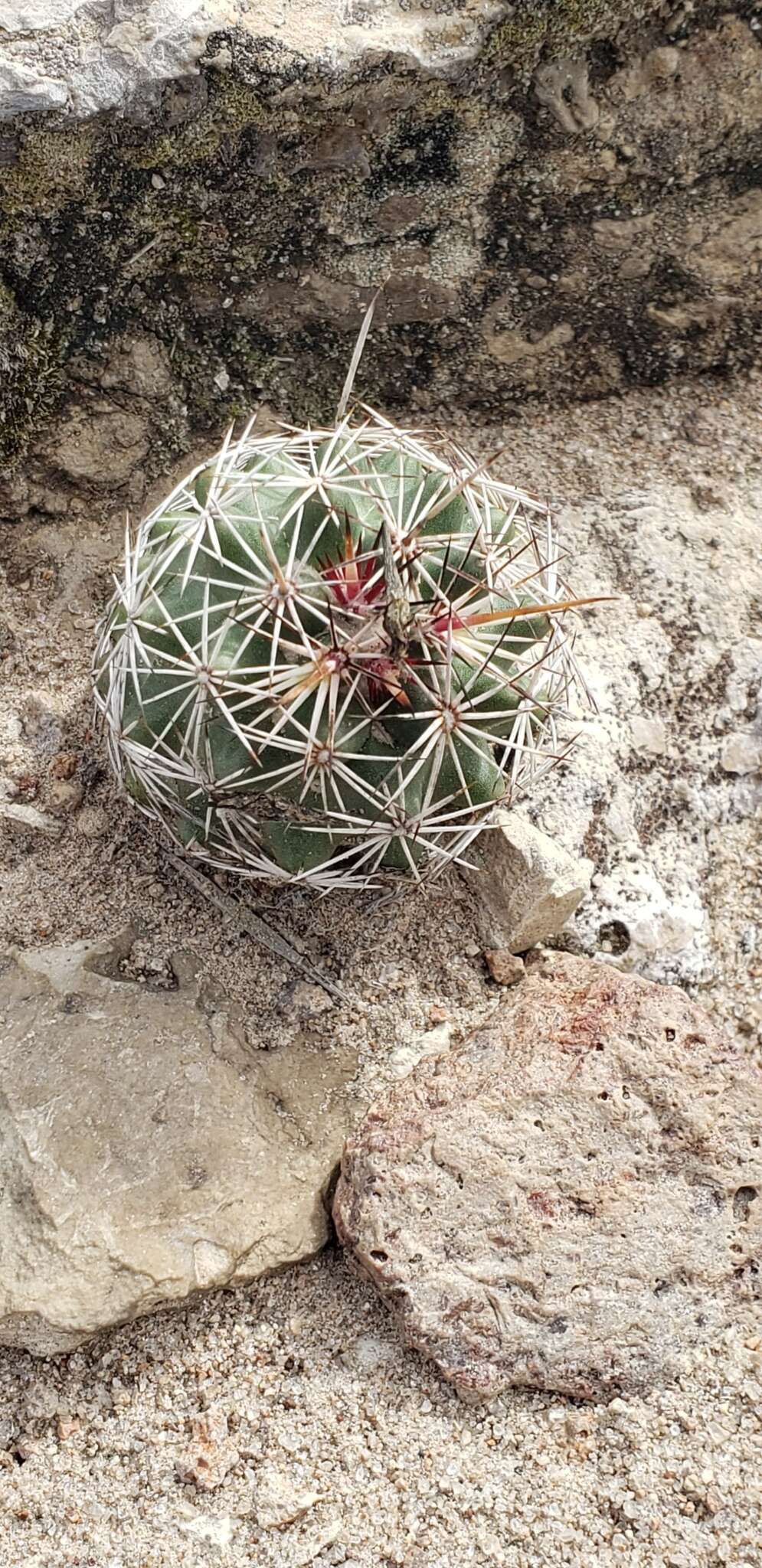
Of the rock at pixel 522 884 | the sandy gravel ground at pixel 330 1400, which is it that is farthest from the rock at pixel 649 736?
the rock at pixel 522 884

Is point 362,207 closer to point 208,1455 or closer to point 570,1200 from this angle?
point 570,1200

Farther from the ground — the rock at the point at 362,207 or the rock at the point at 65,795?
the rock at the point at 362,207

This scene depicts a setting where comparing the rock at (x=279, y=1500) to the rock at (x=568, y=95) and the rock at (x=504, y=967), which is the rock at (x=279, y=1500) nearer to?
the rock at (x=504, y=967)

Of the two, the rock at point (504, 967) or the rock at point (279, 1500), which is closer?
the rock at point (279, 1500)

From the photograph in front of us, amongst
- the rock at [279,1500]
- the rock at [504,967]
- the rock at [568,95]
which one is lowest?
the rock at [279,1500]

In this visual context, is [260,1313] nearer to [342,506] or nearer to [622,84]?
[342,506]

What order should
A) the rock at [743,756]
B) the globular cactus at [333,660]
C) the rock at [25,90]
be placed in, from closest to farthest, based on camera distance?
the globular cactus at [333,660] → the rock at [25,90] → the rock at [743,756]

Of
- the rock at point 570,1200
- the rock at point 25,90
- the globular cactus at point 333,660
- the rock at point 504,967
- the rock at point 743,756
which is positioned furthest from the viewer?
the rock at point 743,756

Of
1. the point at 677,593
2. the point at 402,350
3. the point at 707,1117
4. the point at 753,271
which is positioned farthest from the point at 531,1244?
the point at 753,271
